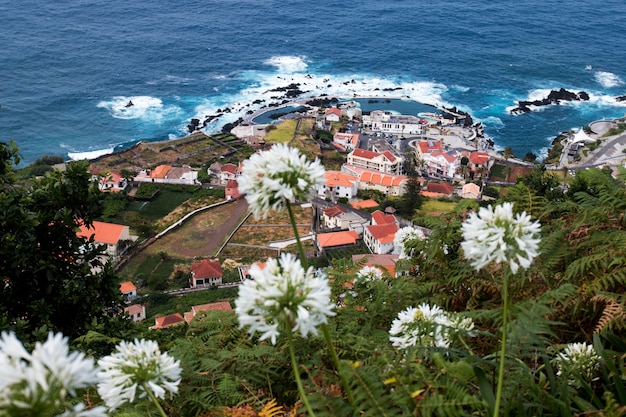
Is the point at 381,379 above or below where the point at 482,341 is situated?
above

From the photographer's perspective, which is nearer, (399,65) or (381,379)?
(381,379)

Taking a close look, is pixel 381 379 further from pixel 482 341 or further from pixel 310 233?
pixel 310 233

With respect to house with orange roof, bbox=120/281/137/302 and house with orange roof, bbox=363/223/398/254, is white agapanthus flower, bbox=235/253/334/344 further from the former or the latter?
house with orange roof, bbox=363/223/398/254

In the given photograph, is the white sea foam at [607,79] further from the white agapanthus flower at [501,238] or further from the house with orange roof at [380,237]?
the white agapanthus flower at [501,238]

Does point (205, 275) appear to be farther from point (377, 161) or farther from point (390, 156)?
point (390, 156)

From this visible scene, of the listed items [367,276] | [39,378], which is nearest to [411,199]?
[367,276]

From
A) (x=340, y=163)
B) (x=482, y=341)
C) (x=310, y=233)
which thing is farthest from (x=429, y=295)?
(x=340, y=163)

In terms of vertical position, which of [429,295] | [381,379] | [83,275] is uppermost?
[381,379]
